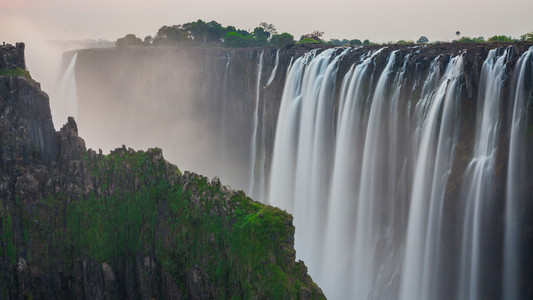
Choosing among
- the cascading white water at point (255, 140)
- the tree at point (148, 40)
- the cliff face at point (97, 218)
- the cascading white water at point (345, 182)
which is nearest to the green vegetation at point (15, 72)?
the cliff face at point (97, 218)

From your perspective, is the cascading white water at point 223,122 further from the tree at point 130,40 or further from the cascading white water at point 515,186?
the cascading white water at point 515,186

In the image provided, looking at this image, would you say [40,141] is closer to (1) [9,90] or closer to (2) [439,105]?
(1) [9,90]

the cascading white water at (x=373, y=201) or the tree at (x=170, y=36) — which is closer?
the cascading white water at (x=373, y=201)

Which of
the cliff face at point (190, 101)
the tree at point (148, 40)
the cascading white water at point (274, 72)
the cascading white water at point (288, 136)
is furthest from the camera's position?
the tree at point (148, 40)

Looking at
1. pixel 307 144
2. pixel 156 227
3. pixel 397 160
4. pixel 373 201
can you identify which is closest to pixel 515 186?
pixel 397 160

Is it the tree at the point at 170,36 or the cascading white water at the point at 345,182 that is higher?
the tree at the point at 170,36

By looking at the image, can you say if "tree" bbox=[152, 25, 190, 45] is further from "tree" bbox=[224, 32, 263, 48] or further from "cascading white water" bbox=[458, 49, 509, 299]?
"cascading white water" bbox=[458, 49, 509, 299]
